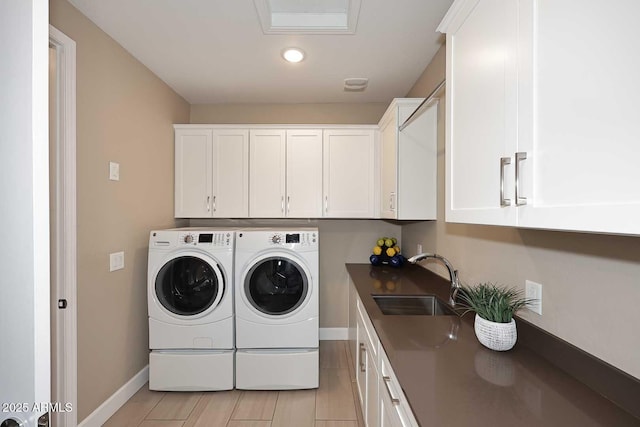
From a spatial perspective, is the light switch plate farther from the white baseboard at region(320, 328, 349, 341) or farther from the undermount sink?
the white baseboard at region(320, 328, 349, 341)

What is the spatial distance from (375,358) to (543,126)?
→ 3.90 feet

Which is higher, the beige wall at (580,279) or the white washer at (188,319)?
the beige wall at (580,279)

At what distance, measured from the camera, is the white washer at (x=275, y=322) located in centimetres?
246

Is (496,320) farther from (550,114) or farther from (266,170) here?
(266,170)

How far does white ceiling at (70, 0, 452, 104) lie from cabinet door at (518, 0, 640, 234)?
4.23 feet

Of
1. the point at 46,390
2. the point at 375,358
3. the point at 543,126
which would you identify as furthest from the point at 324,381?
the point at 543,126

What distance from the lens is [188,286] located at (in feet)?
8.20

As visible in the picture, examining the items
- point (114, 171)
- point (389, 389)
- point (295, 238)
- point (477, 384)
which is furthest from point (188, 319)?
point (477, 384)

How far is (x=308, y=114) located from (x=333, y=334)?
7.73 feet

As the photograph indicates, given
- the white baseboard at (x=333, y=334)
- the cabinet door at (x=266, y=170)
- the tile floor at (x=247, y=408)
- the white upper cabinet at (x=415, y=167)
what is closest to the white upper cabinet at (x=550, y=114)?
the white upper cabinet at (x=415, y=167)

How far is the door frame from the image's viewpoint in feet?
5.73

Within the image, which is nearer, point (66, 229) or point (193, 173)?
point (66, 229)

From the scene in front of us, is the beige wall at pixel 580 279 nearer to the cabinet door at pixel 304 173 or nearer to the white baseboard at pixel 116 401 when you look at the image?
the cabinet door at pixel 304 173

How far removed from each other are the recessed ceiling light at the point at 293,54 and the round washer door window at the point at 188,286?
165 cm
